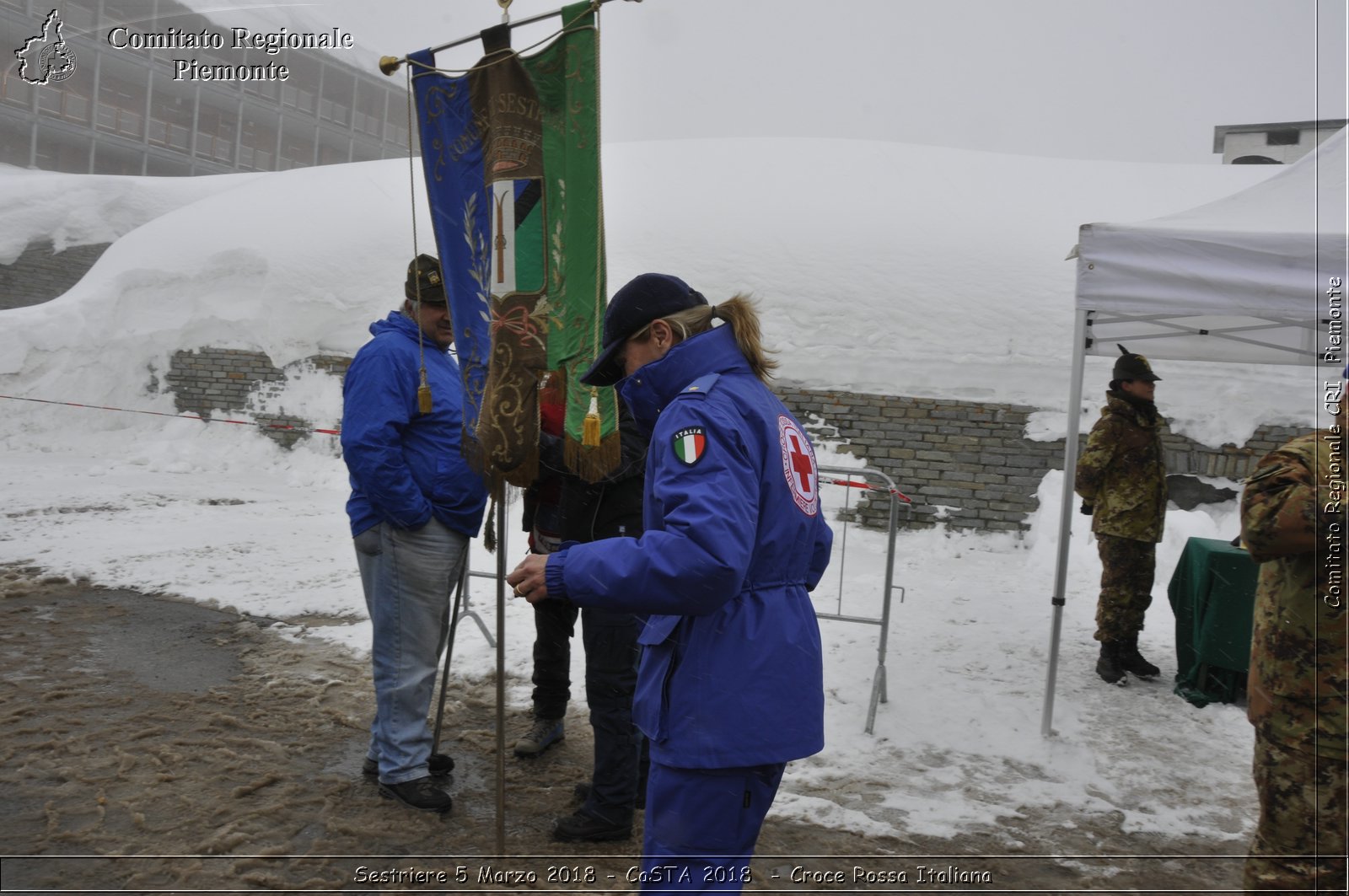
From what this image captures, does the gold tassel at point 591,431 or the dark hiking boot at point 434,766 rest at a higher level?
the gold tassel at point 591,431

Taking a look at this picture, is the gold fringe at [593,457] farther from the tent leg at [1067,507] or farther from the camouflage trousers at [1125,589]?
the camouflage trousers at [1125,589]

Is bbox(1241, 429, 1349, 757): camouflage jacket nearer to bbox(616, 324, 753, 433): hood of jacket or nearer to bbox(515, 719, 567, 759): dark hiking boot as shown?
bbox(616, 324, 753, 433): hood of jacket

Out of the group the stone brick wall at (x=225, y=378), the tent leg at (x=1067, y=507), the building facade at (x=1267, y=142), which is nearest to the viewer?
the tent leg at (x=1067, y=507)

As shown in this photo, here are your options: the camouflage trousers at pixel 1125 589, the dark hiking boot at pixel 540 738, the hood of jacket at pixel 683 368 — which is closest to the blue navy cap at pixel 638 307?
the hood of jacket at pixel 683 368

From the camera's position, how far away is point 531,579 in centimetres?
179

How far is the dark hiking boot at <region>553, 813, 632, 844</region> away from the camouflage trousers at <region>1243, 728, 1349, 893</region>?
1.96 meters

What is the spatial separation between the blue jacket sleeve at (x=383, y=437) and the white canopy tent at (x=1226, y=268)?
310 centimetres

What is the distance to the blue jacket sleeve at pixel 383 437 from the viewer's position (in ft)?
9.92

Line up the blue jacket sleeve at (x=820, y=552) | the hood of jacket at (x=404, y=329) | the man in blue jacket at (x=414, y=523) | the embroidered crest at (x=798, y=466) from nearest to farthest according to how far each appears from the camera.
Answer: the embroidered crest at (x=798, y=466) → the blue jacket sleeve at (x=820, y=552) → the man in blue jacket at (x=414, y=523) → the hood of jacket at (x=404, y=329)

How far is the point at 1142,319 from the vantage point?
14.1 feet

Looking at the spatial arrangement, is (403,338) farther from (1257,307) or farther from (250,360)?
(250,360)

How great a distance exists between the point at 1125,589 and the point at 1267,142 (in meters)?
21.2

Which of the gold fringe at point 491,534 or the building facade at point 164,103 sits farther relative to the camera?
the building facade at point 164,103

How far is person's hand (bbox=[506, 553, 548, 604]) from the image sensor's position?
178cm
